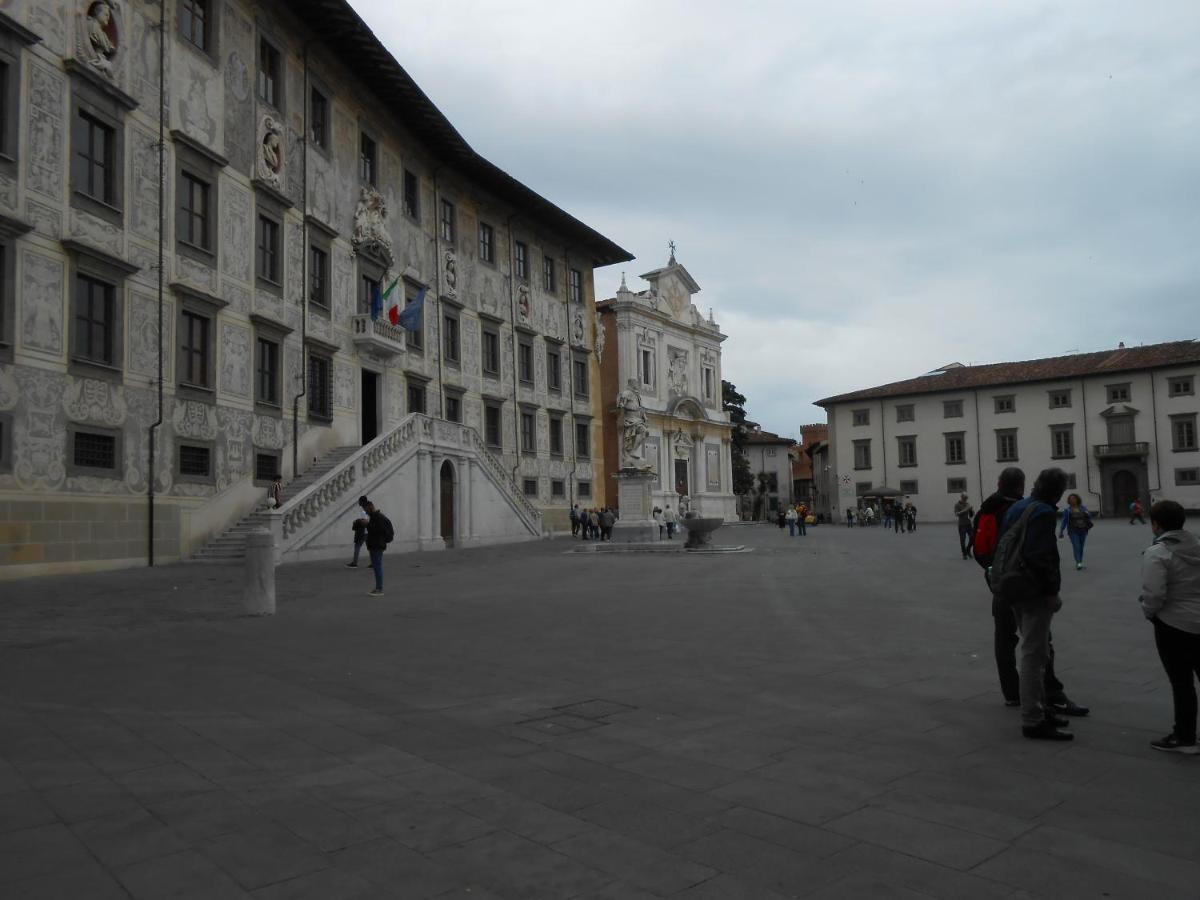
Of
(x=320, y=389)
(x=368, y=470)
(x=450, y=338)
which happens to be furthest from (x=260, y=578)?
(x=450, y=338)

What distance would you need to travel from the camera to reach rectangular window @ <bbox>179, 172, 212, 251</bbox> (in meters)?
21.9

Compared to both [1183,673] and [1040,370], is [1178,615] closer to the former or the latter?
[1183,673]

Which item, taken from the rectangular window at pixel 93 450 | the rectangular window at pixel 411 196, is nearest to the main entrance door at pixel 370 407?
the rectangular window at pixel 411 196

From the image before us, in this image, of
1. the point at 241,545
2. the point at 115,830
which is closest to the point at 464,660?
the point at 115,830

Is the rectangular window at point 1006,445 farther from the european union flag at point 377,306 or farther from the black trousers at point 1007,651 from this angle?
the black trousers at point 1007,651

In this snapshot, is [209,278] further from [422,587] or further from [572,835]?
[572,835]

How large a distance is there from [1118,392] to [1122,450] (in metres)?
3.92

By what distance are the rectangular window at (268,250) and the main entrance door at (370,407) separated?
5.88 m

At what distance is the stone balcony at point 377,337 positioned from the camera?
29.3 metres

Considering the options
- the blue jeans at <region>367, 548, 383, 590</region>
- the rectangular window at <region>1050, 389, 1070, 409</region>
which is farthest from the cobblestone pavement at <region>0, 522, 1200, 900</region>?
the rectangular window at <region>1050, 389, 1070, 409</region>

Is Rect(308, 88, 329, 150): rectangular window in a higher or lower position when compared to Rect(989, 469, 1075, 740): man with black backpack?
higher

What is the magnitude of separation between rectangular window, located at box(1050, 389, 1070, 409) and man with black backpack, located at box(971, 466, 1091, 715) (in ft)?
206

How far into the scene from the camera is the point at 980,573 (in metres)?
17.7

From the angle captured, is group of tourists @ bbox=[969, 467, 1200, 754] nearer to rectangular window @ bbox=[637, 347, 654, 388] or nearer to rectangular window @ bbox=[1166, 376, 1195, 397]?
rectangular window @ bbox=[637, 347, 654, 388]
